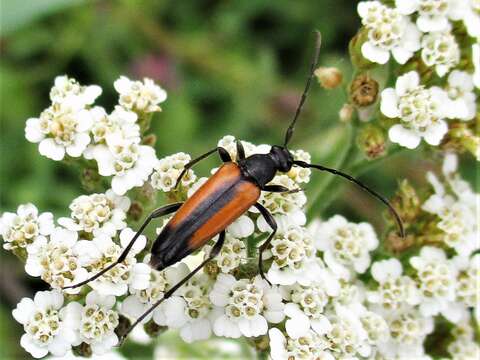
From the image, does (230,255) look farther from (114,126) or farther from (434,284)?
(434,284)

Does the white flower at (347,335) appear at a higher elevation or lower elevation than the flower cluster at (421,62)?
lower

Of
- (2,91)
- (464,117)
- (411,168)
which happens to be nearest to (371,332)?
(464,117)

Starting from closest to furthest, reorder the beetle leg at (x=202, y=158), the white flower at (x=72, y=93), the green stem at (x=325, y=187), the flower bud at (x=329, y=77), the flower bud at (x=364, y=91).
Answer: the beetle leg at (x=202, y=158), the white flower at (x=72, y=93), the flower bud at (x=364, y=91), the flower bud at (x=329, y=77), the green stem at (x=325, y=187)

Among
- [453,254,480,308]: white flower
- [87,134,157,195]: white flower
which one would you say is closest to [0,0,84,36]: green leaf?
[87,134,157,195]: white flower

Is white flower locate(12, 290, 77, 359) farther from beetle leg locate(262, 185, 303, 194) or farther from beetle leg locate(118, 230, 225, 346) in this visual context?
beetle leg locate(262, 185, 303, 194)

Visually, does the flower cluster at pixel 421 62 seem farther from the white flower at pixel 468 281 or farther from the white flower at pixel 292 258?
the white flower at pixel 292 258

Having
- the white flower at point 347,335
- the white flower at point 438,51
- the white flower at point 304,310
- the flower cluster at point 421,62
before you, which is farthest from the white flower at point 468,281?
the white flower at point 438,51
